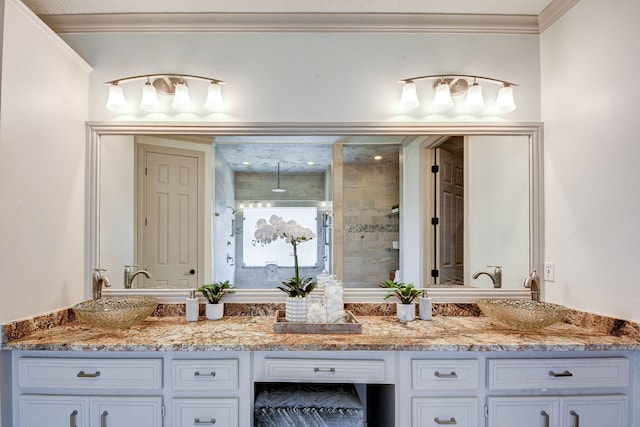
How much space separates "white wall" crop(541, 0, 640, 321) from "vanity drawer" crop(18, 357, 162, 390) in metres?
2.13

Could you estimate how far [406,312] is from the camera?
6.78ft

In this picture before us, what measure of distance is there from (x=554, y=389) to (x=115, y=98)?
2703 mm

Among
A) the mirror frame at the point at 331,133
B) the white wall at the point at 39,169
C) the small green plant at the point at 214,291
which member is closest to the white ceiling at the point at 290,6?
the white wall at the point at 39,169

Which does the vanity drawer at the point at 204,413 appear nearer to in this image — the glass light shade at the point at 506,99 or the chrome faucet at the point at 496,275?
the chrome faucet at the point at 496,275

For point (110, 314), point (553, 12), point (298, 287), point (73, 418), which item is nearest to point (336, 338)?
point (298, 287)

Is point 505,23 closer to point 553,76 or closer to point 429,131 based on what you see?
point 553,76

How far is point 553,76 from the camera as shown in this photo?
7.02ft

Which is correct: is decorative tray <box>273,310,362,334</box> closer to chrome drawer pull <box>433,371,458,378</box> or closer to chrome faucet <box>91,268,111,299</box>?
chrome drawer pull <box>433,371,458,378</box>

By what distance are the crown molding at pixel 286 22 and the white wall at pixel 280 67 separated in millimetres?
39

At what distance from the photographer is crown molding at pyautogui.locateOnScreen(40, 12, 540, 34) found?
2.18 meters

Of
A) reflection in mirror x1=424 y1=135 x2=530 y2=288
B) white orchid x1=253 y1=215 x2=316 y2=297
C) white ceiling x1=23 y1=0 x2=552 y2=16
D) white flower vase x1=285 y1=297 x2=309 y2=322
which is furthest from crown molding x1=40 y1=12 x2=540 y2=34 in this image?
white flower vase x1=285 y1=297 x2=309 y2=322

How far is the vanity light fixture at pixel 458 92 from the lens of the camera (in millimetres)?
2150

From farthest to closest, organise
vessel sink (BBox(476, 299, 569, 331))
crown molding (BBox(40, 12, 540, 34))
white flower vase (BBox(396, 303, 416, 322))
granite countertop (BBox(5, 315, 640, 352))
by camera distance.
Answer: crown molding (BBox(40, 12, 540, 34)) → white flower vase (BBox(396, 303, 416, 322)) → vessel sink (BBox(476, 299, 569, 331)) → granite countertop (BBox(5, 315, 640, 352))

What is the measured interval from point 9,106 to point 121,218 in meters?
0.79
